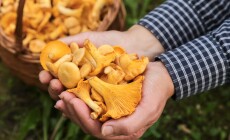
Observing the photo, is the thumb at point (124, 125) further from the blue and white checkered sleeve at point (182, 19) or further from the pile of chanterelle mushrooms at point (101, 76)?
the blue and white checkered sleeve at point (182, 19)

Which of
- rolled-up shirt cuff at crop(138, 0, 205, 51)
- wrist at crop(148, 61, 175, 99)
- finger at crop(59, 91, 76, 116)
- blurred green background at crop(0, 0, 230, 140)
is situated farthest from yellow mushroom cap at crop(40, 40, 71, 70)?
blurred green background at crop(0, 0, 230, 140)

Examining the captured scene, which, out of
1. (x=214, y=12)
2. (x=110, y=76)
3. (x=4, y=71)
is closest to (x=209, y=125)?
(x=214, y=12)

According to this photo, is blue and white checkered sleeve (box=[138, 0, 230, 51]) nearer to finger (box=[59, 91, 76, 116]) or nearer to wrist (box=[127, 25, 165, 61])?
wrist (box=[127, 25, 165, 61])

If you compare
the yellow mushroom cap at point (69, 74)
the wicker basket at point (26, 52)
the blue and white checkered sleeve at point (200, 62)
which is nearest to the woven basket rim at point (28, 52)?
the wicker basket at point (26, 52)

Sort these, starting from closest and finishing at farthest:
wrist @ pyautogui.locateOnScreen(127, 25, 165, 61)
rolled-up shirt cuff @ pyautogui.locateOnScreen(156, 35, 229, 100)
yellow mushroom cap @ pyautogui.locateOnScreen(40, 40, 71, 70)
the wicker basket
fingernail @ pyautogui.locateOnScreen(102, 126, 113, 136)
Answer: fingernail @ pyautogui.locateOnScreen(102, 126, 113, 136)
yellow mushroom cap @ pyautogui.locateOnScreen(40, 40, 71, 70)
rolled-up shirt cuff @ pyautogui.locateOnScreen(156, 35, 229, 100)
wrist @ pyautogui.locateOnScreen(127, 25, 165, 61)
the wicker basket

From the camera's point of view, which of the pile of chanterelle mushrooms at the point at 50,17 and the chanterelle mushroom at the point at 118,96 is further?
the pile of chanterelle mushrooms at the point at 50,17

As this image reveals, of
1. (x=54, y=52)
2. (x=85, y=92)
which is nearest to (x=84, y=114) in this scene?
(x=85, y=92)
